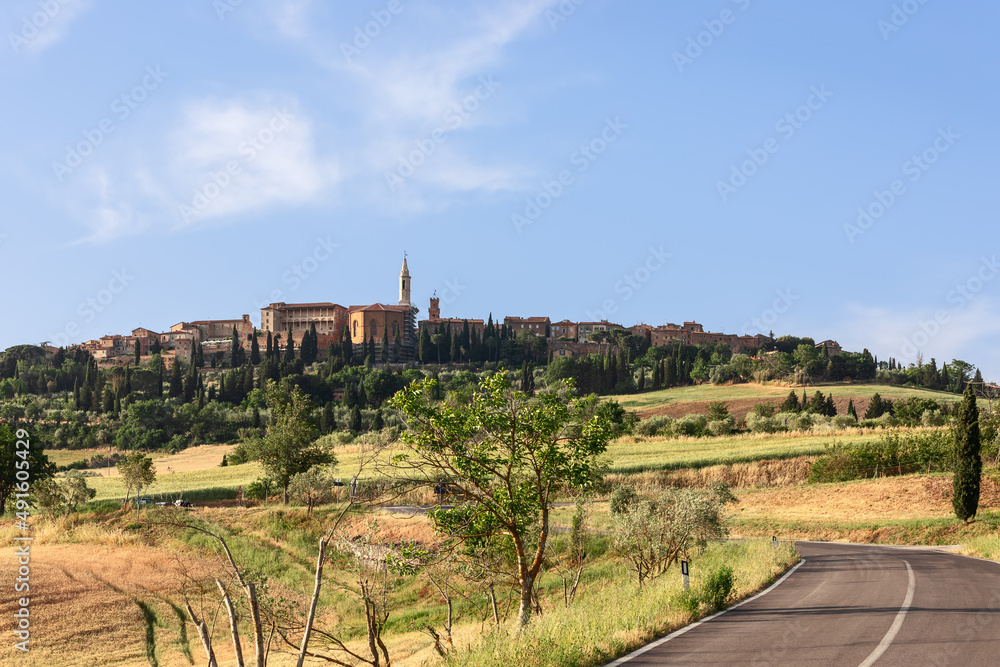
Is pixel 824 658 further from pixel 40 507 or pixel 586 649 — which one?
pixel 40 507

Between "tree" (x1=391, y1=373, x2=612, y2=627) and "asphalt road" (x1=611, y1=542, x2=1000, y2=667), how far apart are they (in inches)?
127

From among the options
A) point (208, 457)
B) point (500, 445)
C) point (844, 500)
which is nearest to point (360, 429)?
point (208, 457)

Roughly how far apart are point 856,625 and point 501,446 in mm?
6978

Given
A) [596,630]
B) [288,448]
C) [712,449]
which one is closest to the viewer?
[596,630]

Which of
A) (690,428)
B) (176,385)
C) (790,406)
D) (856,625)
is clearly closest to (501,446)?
(856,625)

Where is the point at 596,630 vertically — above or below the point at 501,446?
below

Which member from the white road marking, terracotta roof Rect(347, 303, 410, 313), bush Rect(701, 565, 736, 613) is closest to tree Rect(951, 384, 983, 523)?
the white road marking

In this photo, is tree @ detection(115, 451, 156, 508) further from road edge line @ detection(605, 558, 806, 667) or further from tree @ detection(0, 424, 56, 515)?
road edge line @ detection(605, 558, 806, 667)

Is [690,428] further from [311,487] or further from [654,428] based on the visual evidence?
[311,487]

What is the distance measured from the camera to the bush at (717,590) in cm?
1505

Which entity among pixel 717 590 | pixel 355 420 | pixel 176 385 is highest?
pixel 176 385

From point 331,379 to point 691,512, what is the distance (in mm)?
133191

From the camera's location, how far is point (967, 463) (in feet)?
114

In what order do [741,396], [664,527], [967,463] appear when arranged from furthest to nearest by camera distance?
[741,396] → [967,463] → [664,527]
